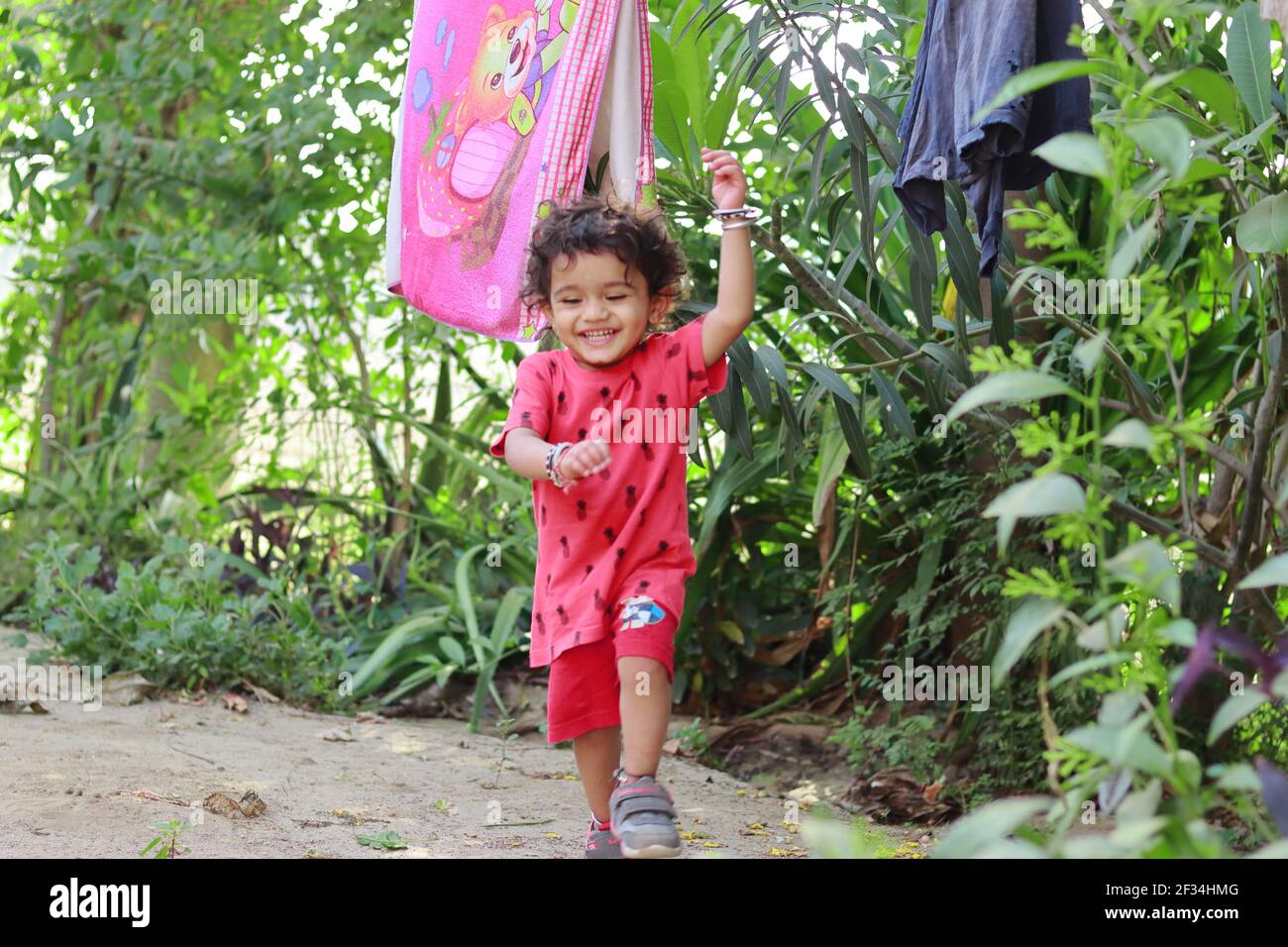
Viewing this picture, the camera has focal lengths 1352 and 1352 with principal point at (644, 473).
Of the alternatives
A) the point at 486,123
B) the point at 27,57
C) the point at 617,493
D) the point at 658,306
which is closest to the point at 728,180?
the point at 658,306

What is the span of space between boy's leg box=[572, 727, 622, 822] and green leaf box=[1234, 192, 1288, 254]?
118 cm

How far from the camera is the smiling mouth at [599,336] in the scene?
211 cm

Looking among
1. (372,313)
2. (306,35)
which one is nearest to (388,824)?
(372,313)

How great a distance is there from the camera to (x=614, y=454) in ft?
6.86

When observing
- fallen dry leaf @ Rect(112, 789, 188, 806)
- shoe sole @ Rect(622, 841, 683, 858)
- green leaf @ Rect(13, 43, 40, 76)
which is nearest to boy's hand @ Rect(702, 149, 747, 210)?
shoe sole @ Rect(622, 841, 683, 858)

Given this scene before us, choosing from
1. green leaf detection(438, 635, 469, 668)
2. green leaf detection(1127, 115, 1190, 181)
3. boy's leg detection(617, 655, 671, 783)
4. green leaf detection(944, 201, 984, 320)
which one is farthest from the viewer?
green leaf detection(438, 635, 469, 668)

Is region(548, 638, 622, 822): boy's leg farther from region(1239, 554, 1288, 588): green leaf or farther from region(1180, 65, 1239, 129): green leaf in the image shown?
region(1180, 65, 1239, 129): green leaf

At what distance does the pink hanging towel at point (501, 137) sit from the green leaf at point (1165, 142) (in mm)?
1241

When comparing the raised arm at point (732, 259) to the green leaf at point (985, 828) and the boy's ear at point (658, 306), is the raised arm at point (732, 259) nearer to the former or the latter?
the boy's ear at point (658, 306)

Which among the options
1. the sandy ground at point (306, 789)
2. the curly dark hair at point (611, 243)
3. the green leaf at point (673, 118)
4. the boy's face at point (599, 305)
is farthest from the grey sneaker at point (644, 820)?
the green leaf at point (673, 118)

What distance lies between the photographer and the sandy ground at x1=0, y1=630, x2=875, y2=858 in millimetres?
2236

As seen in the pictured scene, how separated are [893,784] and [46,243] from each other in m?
3.64

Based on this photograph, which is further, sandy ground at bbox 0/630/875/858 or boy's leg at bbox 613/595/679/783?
sandy ground at bbox 0/630/875/858

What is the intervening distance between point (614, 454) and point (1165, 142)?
112 cm
